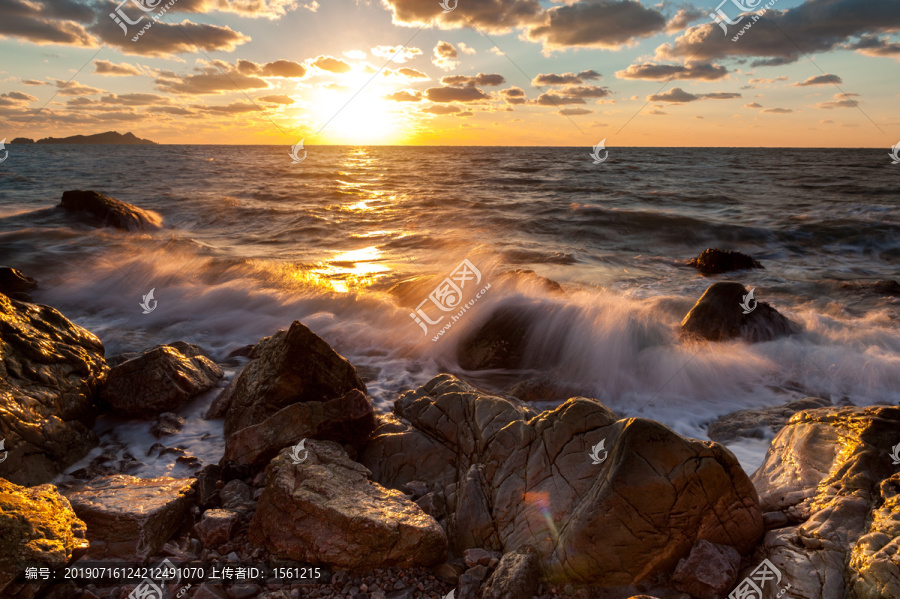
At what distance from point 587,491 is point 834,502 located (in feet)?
5.71

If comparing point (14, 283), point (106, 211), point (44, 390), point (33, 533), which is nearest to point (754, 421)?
point (33, 533)

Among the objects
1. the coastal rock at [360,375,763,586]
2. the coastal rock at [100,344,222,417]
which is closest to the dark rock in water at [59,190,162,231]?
the coastal rock at [100,344,222,417]

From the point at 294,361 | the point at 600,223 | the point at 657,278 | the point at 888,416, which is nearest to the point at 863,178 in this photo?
the point at 600,223

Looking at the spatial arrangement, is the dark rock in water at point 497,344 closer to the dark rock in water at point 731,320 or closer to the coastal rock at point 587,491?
the dark rock in water at point 731,320

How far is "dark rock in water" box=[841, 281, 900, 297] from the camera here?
1154 centimetres

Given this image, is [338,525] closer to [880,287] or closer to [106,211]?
[880,287]

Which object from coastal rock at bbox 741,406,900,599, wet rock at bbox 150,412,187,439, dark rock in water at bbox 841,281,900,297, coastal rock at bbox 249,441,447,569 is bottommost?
wet rock at bbox 150,412,187,439

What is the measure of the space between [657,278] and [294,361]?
11.2 meters

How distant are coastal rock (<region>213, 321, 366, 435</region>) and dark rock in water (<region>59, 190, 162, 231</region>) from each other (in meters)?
16.8

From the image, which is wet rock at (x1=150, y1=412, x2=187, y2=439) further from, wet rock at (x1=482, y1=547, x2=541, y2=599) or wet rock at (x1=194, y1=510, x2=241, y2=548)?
wet rock at (x1=482, y1=547, x2=541, y2=599)

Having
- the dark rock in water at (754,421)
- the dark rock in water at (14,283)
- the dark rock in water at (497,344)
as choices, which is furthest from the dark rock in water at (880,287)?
the dark rock in water at (14,283)

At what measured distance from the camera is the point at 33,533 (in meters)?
3.14

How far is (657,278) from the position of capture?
13430mm

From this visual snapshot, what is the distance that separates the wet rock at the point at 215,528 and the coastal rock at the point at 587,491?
4.42ft
